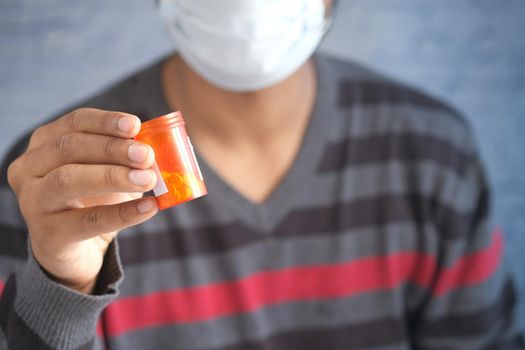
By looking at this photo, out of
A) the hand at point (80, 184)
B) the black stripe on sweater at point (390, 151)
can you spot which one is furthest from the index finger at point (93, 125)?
the black stripe on sweater at point (390, 151)

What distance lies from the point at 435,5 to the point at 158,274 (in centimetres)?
89

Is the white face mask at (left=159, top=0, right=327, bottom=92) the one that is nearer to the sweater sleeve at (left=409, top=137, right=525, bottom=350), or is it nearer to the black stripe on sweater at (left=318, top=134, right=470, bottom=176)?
the black stripe on sweater at (left=318, top=134, right=470, bottom=176)

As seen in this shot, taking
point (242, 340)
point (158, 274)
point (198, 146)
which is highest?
point (198, 146)

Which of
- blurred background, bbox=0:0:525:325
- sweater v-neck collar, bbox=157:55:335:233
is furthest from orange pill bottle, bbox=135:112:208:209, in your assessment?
blurred background, bbox=0:0:525:325

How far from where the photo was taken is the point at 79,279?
0.69 metres

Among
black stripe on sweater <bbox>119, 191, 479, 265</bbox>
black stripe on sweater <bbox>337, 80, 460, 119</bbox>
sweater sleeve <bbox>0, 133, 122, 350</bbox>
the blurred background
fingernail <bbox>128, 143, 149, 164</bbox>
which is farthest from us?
the blurred background

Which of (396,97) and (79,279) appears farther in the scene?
(396,97)

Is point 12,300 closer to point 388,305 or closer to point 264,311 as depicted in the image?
point 264,311

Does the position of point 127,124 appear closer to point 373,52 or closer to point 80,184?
point 80,184

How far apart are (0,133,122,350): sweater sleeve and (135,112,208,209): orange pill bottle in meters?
0.16

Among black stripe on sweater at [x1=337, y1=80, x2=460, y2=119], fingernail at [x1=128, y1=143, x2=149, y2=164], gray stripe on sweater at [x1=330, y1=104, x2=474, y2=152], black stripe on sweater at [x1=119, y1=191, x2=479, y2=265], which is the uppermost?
fingernail at [x1=128, y1=143, x2=149, y2=164]

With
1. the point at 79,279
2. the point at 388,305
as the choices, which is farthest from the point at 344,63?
the point at 79,279

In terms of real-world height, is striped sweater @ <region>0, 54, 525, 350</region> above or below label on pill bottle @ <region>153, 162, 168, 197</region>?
below

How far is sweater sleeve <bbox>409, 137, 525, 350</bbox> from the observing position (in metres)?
1.08
